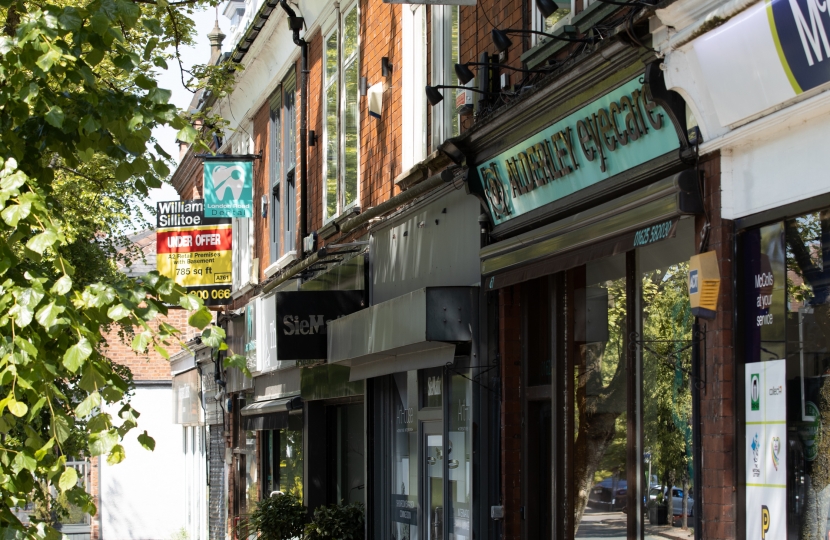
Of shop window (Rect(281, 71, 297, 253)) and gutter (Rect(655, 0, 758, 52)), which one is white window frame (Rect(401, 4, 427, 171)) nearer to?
gutter (Rect(655, 0, 758, 52))

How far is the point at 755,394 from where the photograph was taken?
19.8 ft

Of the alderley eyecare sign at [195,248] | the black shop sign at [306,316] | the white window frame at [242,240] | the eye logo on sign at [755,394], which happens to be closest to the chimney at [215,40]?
the white window frame at [242,240]

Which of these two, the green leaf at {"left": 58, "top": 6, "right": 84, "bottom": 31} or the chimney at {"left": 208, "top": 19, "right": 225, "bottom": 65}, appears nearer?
the green leaf at {"left": 58, "top": 6, "right": 84, "bottom": 31}

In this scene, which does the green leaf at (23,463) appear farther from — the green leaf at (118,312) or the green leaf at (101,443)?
the green leaf at (118,312)

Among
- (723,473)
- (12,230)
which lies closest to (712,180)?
(723,473)

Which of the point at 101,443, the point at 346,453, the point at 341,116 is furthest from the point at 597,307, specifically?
the point at 346,453

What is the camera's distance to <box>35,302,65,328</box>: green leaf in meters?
4.16

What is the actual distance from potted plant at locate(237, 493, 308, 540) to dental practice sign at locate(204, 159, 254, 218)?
16.6 feet

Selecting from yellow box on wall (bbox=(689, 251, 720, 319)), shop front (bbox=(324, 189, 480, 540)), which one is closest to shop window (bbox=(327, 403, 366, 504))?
shop front (bbox=(324, 189, 480, 540))

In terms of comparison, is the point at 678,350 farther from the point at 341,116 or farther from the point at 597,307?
the point at 341,116

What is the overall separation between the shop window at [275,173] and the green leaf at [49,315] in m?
14.4

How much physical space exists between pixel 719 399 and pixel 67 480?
3.58 m

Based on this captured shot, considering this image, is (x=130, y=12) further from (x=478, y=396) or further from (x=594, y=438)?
(x=478, y=396)

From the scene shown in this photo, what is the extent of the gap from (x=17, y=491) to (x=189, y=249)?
16.2 metres
